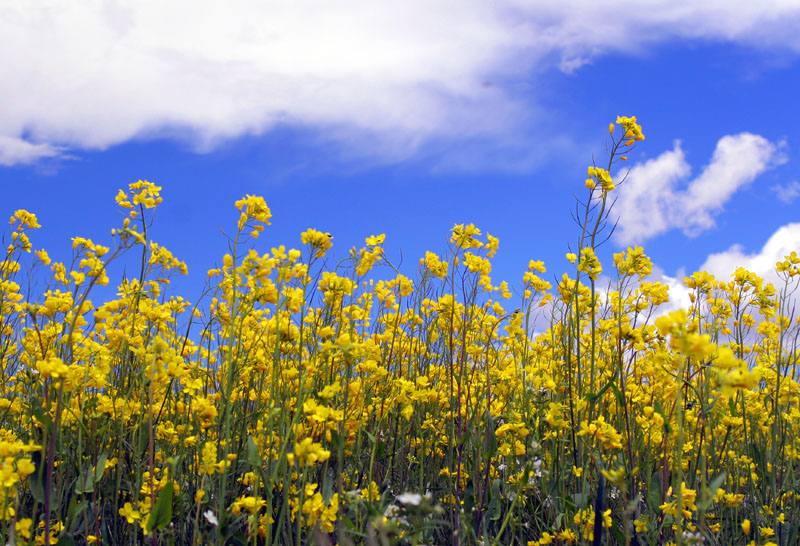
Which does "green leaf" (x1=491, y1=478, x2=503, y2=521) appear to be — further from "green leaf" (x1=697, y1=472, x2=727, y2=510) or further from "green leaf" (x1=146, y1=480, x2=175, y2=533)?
"green leaf" (x1=146, y1=480, x2=175, y2=533)

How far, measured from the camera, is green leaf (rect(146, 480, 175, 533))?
1.65m

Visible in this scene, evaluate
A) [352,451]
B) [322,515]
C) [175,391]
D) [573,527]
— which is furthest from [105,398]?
[573,527]

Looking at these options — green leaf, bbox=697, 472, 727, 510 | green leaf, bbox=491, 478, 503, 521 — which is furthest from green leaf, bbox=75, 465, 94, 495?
green leaf, bbox=697, 472, 727, 510

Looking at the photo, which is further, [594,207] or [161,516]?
[594,207]

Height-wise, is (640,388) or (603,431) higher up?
(640,388)

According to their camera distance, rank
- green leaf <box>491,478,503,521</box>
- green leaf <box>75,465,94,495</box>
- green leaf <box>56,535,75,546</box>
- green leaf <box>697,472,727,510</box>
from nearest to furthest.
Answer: green leaf <box>697,472,727,510</box>
green leaf <box>56,535,75,546</box>
green leaf <box>75,465,94,495</box>
green leaf <box>491,478,503,521</box>

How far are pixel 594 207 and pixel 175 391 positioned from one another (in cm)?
242

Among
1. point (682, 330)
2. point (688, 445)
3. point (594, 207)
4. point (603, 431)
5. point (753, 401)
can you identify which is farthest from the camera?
point (753, 401)

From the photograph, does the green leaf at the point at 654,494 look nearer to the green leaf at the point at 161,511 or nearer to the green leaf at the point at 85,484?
the green leaf at the point at 161,511

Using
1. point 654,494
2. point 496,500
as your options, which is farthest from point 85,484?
point 654,494

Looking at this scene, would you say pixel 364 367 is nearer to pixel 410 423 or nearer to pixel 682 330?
pixel 410 423

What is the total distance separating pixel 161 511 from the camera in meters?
1.69

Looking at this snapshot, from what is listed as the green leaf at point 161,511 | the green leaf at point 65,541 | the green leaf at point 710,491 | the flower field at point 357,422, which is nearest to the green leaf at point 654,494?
the flower field at point 357,422

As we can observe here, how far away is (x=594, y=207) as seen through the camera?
257 centimetres
